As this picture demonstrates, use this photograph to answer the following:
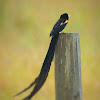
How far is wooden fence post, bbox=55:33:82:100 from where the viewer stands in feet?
7.38

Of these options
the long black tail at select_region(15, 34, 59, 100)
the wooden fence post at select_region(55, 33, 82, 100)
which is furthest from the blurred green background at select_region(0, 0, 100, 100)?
the long black tail at select_region(15, 34, 59, 100)

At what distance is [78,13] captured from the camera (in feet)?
24.0

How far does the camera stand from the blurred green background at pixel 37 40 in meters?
5.41

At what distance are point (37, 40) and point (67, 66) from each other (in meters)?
4.47

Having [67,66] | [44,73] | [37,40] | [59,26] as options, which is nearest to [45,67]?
[44,73]

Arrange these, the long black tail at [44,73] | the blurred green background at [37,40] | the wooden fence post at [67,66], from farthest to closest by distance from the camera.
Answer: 1. the blurred green background at [37,40]
2. the wooden fence post at [67,66]
3. the long black tail at [44,73]

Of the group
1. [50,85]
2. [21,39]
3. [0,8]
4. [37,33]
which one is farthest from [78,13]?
[50,85]

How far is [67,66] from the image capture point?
7.41ft

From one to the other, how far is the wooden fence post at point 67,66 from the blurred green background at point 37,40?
281cm

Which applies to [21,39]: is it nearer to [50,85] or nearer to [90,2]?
[50,85]

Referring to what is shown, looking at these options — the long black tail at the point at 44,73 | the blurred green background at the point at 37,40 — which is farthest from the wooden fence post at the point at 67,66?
the blurred green background at the point at 37,40

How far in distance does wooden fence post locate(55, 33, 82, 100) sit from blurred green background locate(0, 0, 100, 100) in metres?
2.81

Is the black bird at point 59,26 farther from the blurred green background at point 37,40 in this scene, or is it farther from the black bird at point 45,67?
the blurred green background at point 37,40

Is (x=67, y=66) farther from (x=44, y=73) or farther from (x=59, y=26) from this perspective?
(x=59, y=26)
